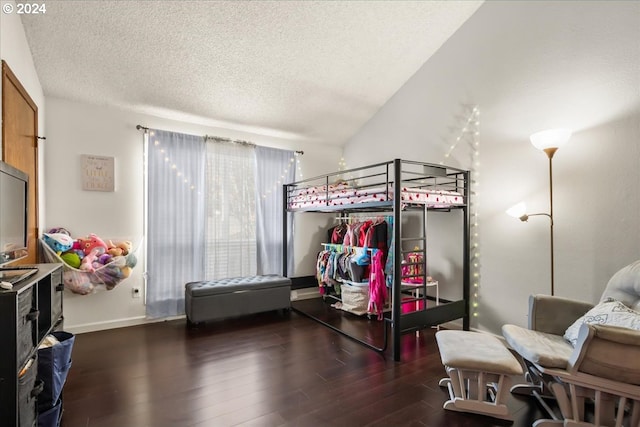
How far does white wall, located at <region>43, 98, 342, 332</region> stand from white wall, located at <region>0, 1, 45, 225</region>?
5.6 inches

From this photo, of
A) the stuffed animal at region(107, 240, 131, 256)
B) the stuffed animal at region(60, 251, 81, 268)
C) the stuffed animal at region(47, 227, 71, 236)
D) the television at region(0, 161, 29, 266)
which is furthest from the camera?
the stuffed animal at region(107, 240, 131, 256)

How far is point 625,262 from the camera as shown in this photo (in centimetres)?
225

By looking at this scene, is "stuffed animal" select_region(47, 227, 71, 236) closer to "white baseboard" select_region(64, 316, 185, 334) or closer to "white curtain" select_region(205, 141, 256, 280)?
"white baseboard" select_region(64, 316, 185, 334)

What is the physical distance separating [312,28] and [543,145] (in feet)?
7.63

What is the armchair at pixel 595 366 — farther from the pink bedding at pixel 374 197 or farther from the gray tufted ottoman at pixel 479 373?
the pink bedding at pixel 374 197

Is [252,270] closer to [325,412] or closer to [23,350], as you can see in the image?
[325,412]

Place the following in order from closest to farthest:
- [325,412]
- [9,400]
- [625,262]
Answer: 1. [9,400]
2. [325,412]
3. [625,262]

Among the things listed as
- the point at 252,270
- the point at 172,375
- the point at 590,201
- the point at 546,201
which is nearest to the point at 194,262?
the point at 252,270

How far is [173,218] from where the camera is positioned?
3.69m

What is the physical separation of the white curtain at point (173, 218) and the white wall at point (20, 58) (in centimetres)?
95

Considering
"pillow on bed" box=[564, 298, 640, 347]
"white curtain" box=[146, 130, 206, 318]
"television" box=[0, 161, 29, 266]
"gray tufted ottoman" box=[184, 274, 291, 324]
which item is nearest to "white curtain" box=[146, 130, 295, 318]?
"white curtain" box=[146, 130, 206, 318]

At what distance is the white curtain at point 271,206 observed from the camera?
14.1 ft

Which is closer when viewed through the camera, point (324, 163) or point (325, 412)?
point (325, 412)

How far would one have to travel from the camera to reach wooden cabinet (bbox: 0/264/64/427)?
1173mm
